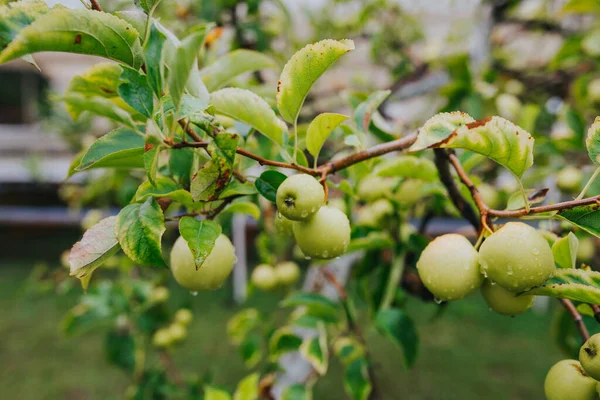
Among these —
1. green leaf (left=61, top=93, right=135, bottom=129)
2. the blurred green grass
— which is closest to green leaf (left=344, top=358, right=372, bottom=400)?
green leaf (left=61, top=93, right=135, bottom=129)

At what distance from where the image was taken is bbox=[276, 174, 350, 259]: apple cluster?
0.39 metres

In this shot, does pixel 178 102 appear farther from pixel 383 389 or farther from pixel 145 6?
pixel 383 389

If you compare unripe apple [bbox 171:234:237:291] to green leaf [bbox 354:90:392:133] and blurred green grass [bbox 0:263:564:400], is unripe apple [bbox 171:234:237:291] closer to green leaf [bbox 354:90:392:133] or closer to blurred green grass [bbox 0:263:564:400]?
green leaf [bbox 354:90:392:133]

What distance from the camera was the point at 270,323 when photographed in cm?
110

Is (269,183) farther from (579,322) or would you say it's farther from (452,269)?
(579,322)

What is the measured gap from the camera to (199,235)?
39 centimetres

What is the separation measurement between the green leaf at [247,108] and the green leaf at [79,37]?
0.08 meters

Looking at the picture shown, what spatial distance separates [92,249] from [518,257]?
0.37 metres

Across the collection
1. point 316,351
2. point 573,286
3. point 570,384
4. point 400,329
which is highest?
point 573,286

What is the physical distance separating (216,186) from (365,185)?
0.47m

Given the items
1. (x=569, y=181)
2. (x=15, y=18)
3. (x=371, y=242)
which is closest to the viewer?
(x=15, y=18)

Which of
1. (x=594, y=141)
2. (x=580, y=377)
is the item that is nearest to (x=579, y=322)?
(x=580, y=377)

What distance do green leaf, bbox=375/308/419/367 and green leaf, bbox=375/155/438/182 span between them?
28 cm

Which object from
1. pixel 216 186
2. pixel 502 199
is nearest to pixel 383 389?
pixel 502 199
